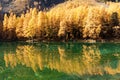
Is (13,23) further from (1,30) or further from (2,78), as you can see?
(2,78)

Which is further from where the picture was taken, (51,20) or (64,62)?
(51,20)

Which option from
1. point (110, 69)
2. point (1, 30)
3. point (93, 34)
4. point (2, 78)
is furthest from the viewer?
point (1, 30)

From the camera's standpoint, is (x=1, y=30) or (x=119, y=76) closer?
(x=119, y=76)

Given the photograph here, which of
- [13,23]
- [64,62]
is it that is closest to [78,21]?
[13,23]

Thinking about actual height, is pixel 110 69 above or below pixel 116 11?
below

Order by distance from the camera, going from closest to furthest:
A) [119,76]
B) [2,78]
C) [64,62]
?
[119,76] < [2,78] < [64,62]

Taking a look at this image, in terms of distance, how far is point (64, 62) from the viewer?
79938 millimetres

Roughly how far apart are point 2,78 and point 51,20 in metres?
112

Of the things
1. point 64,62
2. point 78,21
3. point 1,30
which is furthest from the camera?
point 1,30

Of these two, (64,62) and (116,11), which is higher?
(116,11)

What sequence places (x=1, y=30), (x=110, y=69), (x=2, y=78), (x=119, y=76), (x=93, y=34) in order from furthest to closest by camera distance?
(x=1, y=30) → (x=93, y=34) → (x=110, y=69) → (x=2, y=78) → (x=119, y=76)

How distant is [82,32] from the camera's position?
16075 cm

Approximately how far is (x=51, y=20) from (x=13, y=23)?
25.4 metres

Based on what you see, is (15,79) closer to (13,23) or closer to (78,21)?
(78,21)
